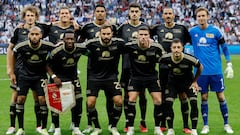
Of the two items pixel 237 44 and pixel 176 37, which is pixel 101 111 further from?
pixel 237 44

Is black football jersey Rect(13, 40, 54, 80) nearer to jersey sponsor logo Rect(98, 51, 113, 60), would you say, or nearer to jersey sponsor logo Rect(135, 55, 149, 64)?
jersey sponsor logo Rect(98, 51, 113, 60)

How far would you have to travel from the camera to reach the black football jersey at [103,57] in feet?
31.1

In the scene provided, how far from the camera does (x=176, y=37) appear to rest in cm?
1006

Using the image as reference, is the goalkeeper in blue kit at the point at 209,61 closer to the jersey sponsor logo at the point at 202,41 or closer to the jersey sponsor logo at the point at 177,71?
the jersey sponsor logo at the point at 202,41

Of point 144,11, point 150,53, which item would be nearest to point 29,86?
point 150,53

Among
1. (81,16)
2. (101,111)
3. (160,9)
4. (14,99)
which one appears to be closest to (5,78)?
(101,111)

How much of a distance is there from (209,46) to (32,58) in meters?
3.38

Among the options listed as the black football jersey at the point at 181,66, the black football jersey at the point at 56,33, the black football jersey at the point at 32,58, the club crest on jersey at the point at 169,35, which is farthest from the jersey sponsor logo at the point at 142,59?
the black football jersey at the point at 32,58

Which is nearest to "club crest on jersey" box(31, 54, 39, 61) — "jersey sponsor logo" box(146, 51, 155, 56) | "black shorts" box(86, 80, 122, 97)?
"black shorts" box(86, 80, 122, 97)

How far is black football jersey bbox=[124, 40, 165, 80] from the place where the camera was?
31.3 feet

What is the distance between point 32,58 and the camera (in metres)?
9.34

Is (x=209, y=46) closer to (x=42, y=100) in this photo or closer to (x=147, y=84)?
(x=147, y=84)

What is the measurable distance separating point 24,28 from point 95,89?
177cm

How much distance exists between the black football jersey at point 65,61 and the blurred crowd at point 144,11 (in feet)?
85.1
